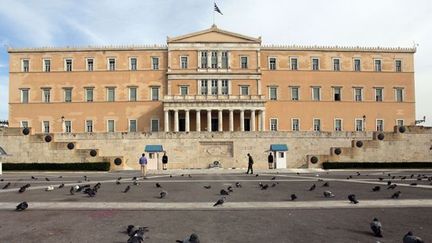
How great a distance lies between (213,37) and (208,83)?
6.99m

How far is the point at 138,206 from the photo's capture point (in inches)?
483

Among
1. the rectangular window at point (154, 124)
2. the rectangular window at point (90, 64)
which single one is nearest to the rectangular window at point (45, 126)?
the rectangular window at point (90, 64)

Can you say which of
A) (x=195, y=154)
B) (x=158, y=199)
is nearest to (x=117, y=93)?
(x=195, y=154)

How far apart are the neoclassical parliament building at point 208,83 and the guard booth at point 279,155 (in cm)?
1967

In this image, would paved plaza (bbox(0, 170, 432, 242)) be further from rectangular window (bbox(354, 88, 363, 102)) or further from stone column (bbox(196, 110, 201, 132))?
rectangular window (bbox(354, 88, 363, 102))

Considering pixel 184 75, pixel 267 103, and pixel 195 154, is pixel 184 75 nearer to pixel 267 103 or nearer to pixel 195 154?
pixel 267 103

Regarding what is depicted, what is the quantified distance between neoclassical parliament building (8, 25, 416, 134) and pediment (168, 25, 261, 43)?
148mm

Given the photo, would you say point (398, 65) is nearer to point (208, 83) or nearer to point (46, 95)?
point (208, 83)

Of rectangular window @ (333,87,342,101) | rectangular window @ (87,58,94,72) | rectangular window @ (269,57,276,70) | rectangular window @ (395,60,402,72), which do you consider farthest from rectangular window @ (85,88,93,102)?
rectangular window @ (395,60,402,72)

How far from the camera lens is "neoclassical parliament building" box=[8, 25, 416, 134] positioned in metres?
64.2

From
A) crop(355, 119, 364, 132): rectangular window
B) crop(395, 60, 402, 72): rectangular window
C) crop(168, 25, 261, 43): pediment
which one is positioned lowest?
crop(355, 119, 364, 132): rectangular window

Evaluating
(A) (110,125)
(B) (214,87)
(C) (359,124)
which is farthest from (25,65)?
(C) (359,124)

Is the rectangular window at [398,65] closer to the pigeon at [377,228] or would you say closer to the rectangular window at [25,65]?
A: the rectangular window at [25,65]

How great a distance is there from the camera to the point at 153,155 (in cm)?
4250
